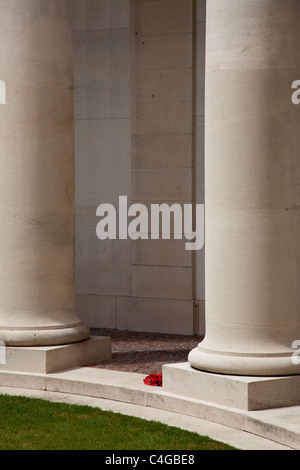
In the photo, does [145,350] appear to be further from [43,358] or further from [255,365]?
[255,365]

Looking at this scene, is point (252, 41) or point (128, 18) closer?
point (252, 41)

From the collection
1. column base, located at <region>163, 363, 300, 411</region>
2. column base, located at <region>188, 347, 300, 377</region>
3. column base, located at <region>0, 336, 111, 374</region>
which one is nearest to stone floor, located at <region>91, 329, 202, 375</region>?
column base, located at <region>0, 336, 111, 374</region>

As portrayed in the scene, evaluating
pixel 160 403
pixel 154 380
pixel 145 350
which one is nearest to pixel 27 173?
pixel 154 380

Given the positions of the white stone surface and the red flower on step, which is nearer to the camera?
the white stone surface

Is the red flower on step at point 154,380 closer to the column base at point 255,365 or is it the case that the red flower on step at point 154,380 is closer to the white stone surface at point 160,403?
the white stone surface at point 160,403

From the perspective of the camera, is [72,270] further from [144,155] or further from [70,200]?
[144,155]

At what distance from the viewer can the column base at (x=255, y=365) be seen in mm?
26281

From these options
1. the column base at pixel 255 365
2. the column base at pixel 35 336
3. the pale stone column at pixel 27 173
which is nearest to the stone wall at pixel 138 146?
the column base at pixel 35 336

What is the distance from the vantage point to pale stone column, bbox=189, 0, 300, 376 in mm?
26406

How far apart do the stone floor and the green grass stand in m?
5.59

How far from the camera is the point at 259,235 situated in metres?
26.5

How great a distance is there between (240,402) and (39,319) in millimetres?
9945

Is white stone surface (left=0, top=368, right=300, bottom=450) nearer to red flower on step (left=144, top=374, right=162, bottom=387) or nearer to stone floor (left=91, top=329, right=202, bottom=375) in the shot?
red flower on step (left=144, top=374, right=162, bottom=387)
